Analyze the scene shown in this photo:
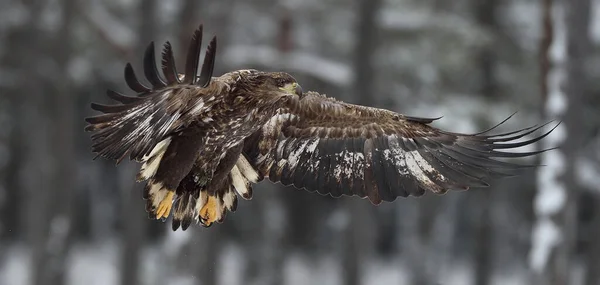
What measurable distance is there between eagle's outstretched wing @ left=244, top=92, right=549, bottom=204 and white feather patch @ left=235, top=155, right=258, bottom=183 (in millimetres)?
165

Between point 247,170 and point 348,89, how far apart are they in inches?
423

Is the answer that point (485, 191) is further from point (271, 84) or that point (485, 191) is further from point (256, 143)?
point (271, 84)

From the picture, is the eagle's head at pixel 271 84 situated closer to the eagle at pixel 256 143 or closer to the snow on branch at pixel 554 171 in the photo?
the eagle at pixel 256 143

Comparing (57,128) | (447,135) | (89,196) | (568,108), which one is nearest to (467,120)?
(568,108)

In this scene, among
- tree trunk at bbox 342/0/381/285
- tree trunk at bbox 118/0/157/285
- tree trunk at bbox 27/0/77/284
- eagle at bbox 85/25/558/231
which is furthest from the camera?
tree trunk at bbox 27/0/77/284

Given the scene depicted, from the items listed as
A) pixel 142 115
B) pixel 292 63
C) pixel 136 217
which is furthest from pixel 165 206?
pixel 292 63

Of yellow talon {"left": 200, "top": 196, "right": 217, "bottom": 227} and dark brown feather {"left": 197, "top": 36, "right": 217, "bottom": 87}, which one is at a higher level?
dark brown feather {"left": 197, "top": 36, "right": 217, "bottom": 87}

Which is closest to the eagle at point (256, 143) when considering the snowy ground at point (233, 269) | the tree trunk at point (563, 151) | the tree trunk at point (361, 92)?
the tree trunk at point (563, 151)

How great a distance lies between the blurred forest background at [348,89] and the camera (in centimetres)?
1289

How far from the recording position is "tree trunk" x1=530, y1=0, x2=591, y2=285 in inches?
492

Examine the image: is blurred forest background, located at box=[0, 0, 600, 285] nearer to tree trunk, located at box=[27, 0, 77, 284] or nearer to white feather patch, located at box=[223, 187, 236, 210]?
tree trunk, located at box=[27, 0, 77, 284]

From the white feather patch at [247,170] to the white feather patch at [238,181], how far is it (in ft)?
0.08

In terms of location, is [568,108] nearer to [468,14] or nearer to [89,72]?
[468,14]

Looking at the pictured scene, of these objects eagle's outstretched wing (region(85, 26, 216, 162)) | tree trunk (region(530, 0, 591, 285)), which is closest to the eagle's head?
eagle's outstretched wing (region(85, 26, 216, 162))
